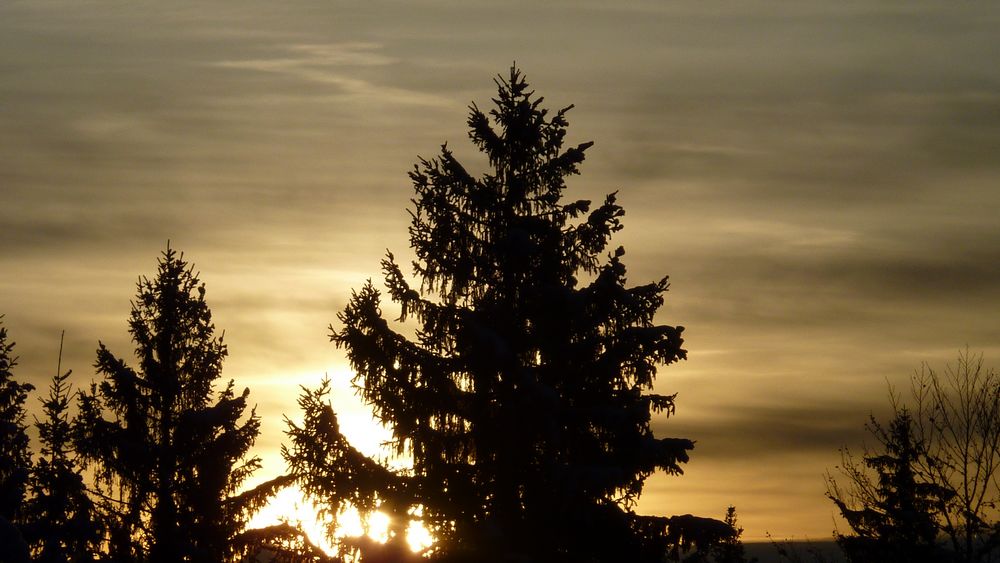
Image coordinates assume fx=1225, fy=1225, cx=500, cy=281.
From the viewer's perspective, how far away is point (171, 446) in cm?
3650

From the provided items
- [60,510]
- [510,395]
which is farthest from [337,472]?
[60,510]

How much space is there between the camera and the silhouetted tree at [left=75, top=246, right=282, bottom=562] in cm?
3612

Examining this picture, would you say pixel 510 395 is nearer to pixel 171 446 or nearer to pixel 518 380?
pixel 518 380

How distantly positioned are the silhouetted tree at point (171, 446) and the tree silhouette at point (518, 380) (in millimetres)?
11608

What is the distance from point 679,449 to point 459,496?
4.67 meters

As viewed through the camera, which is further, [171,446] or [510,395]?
[171,446]

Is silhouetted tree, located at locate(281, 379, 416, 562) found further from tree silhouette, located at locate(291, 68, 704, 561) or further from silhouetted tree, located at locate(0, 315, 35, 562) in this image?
silhouetted tree, located at locate(0, 315, 35, 562)

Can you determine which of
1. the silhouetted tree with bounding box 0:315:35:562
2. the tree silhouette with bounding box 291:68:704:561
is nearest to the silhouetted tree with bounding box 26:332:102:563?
the silhouetted tree with bounding box 0:315:35:562

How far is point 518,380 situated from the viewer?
24.6 m

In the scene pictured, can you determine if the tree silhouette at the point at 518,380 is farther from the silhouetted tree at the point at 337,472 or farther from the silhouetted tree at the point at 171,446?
the silhouetted tree at the point at 171,446

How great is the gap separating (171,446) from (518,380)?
15.9m

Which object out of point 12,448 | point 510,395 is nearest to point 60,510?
point 12,448

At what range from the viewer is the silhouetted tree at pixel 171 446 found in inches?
1422

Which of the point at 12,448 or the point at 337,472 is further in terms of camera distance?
the point at 12,448
